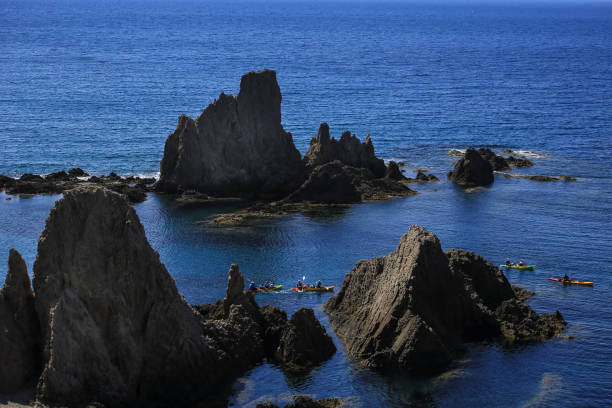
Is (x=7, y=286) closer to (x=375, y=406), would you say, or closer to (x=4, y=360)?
(x=4, y=360)

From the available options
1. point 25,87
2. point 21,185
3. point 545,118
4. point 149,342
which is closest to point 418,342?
point 149,342

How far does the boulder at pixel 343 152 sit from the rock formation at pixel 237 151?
11.1 ft

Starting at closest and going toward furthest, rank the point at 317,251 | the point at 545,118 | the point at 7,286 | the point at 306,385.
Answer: the point at 7,286 → the point at 306,385 → the point at 317,251 → the point at 545,118

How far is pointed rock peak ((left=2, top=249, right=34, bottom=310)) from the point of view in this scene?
49562mm

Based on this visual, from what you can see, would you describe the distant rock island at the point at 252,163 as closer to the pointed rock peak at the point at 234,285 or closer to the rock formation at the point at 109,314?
the pointed rock peak at the point at 234,285

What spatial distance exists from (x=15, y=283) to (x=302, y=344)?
60.4 ft

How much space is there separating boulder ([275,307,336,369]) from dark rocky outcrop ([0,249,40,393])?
614 inches

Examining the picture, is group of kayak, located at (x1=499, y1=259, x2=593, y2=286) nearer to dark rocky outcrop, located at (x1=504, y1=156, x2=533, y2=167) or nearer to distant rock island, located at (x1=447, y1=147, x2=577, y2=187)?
distant rock island, located at (x1=447, y1=147, x2=577, y2=187)

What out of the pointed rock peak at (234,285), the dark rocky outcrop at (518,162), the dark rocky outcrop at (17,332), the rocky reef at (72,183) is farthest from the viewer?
the dark rocky outcrop at (518,162)

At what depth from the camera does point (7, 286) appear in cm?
4972

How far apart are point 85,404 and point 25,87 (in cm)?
13920

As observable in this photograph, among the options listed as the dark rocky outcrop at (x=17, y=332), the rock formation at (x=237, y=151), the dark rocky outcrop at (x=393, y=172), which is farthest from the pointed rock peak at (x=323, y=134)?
the dark rocky outcrop at (x=17, y=332)

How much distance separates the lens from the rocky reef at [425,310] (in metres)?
55.7

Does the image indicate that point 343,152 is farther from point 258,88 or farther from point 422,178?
point 258,88
